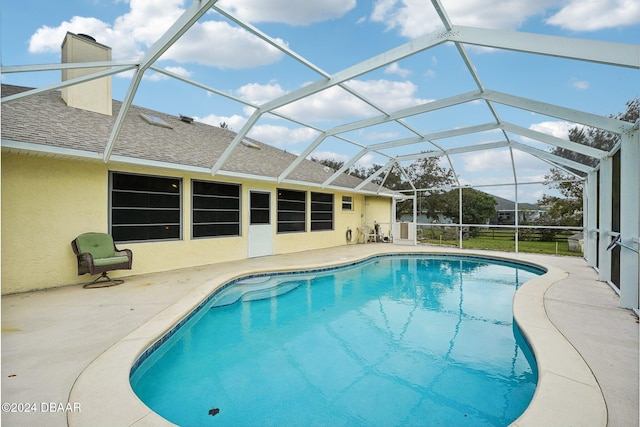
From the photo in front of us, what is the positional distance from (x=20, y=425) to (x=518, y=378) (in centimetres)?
452

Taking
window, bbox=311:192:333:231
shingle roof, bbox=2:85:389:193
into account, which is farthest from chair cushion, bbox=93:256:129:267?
window, bbox=311:192:333:231

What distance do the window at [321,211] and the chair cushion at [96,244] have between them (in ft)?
24.2

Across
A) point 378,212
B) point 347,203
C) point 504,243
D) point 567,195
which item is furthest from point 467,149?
point 567,195

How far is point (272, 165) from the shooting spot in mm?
11070

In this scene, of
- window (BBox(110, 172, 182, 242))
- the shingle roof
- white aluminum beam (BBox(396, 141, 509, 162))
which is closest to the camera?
the shingle roof

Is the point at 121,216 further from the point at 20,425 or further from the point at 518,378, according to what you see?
the point at 518,378

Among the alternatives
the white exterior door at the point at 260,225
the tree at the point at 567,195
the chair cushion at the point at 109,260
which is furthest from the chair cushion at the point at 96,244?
the tree at the point at 567,195

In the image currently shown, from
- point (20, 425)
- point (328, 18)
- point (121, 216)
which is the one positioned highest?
point (328, 18)

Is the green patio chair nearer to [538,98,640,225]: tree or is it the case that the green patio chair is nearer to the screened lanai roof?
the screened lanai roof

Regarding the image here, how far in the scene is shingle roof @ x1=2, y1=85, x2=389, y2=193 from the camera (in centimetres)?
554

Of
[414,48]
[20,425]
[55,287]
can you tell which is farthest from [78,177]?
[414,48]

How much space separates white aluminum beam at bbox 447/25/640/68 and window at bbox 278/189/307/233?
7845 millimetres

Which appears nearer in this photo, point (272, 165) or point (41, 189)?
point (41, 189)

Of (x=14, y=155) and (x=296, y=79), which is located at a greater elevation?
(x=296, y=79)
